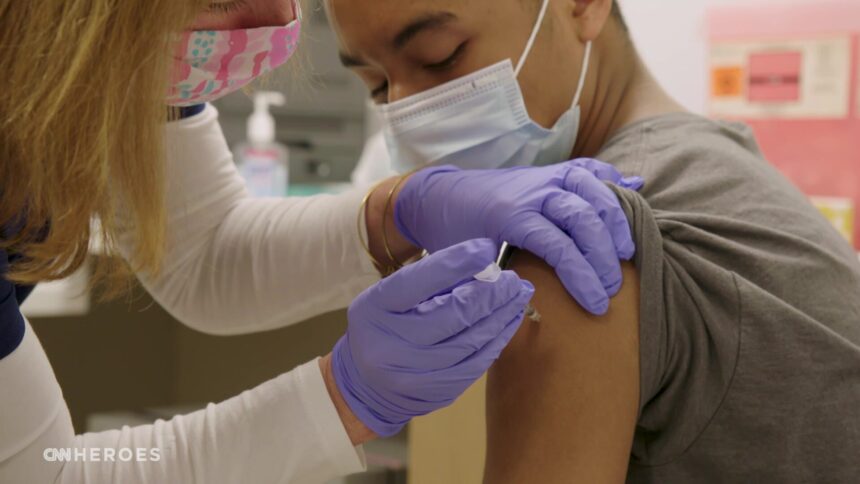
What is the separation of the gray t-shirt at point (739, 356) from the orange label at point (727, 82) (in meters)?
2.05

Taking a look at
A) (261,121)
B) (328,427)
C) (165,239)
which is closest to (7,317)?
(165,239)

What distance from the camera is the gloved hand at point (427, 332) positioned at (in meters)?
0.93

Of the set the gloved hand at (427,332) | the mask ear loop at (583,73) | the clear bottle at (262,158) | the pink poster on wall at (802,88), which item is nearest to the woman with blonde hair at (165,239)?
the gloved hand at (427,332)

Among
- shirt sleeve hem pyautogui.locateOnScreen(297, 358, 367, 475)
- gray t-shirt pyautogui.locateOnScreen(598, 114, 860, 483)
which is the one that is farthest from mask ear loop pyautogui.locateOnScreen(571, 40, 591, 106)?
shirt sleeve hem pyautogui.locateOnScreen(297, 358, 367, 475)

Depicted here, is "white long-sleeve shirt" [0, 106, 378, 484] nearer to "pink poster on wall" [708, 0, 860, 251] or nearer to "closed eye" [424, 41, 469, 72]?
"closed eye" [424, 41, 469, 72]

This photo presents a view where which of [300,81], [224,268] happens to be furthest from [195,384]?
[300,81]

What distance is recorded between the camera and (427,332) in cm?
95

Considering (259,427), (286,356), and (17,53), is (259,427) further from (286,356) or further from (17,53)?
(286,356)

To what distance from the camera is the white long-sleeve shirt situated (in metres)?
1.02

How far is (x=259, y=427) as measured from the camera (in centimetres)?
104

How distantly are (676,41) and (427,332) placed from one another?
7.78 ft

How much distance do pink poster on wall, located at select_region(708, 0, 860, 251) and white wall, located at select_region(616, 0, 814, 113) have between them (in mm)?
45

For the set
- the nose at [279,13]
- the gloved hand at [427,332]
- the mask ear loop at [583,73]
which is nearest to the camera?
the gloved hand at [427,332]

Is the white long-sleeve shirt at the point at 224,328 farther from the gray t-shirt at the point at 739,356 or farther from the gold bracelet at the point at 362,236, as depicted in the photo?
the gray t-shirt at the point at 739,356
